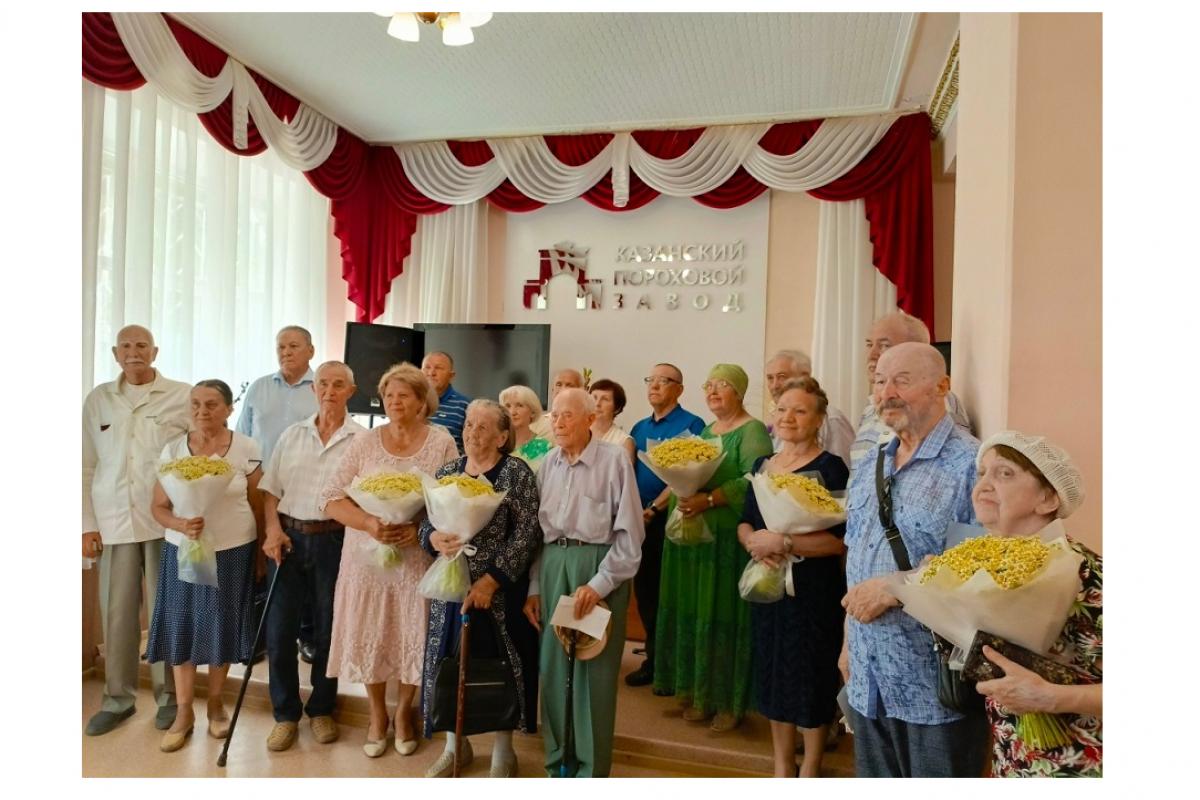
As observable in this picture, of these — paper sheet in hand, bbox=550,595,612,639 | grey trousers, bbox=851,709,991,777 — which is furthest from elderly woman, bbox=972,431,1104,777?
paper sheet in hand, bbox=550,595,612,639

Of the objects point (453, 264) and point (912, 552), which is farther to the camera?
point (453, 264)

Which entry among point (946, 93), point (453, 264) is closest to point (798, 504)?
point (946, 93)

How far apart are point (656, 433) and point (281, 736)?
7.55 feet

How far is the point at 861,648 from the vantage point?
2.18 meters

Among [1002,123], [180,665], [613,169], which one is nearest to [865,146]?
[613,169]

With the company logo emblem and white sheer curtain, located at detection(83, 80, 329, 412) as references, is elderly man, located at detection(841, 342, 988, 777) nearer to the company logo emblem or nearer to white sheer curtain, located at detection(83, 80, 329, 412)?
white sheer curtain, located at detection(83, 80, 329, 412)

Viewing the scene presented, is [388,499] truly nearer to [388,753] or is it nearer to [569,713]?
[569,713]

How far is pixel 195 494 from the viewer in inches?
127

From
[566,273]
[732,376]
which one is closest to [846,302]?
[566,273]

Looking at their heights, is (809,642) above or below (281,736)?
above

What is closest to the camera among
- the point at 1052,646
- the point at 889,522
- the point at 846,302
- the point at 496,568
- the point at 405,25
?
the point at 1052,646

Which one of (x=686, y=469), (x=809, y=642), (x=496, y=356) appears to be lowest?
(x=809, y=642)

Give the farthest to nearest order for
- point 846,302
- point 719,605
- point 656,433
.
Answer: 1. point 846,302
2. point 656,433
3. point 719,605

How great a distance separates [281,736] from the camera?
3365 mm
